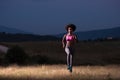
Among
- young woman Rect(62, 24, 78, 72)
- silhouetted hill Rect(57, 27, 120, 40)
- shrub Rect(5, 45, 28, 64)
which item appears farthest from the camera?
silhouetted hill Rect(57, 27, 120, 40)

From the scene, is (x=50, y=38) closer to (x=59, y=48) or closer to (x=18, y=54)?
(x=59, y=48)

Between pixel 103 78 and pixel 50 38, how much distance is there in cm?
3792

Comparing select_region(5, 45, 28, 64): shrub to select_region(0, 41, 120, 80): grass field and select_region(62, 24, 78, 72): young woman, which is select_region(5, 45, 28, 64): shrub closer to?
select_region(0, 41, 120, 80): grass field

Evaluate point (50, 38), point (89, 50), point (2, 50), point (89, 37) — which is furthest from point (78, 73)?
point (50, 38)

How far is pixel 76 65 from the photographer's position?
81.0ft

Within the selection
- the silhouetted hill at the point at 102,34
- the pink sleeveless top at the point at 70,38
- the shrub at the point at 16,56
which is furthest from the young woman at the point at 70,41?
the silhouetted hill at the point at 102,34

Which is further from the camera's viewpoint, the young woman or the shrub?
the shrub

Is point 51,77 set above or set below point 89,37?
below

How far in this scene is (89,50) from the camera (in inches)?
1593

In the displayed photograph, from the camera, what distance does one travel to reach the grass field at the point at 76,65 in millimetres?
17487

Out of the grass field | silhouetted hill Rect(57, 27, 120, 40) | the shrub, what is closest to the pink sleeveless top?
→ the grass field

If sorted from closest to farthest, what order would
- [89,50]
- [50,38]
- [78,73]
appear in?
[78,73], [89,50], [50,38]

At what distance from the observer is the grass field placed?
57.4 feet

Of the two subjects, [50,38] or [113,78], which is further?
[50,38]
